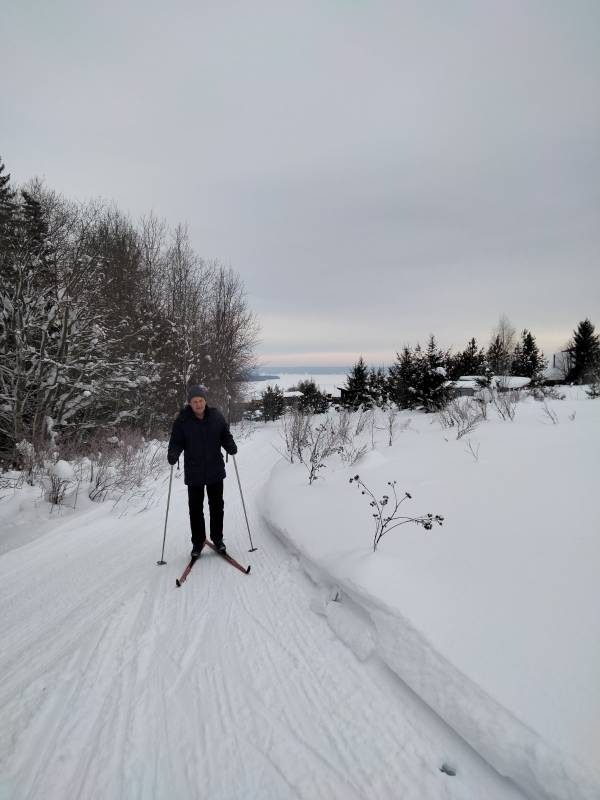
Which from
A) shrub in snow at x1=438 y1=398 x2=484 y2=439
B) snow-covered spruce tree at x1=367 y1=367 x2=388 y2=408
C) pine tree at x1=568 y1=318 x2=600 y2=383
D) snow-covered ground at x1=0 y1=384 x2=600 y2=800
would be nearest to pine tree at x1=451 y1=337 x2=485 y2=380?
snow-covered spruce tree at x1=367 y1=367 x2=388 y2=408

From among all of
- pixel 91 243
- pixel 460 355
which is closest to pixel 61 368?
pixel 91 243

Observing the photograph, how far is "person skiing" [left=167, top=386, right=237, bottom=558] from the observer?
3998mm

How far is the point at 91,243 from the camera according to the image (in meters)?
13.1

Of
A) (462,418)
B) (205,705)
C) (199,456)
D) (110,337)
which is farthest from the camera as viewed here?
(110,337)

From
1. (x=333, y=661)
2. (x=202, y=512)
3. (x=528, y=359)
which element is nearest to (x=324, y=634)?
(x=333, y=661)

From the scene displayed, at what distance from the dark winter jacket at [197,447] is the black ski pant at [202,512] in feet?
0.34

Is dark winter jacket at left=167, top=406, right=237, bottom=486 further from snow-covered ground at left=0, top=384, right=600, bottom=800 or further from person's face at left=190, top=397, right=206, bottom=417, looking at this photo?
snow-covered ground at left=0, top=384, right=600, bottom=800

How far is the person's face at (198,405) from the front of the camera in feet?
13.2

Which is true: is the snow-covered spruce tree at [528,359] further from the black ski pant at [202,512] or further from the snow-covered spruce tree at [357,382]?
the black ski pant at [202,512]

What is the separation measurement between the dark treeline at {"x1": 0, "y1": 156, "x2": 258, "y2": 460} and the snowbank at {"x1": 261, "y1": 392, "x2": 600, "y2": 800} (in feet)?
27.2

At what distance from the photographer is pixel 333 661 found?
234 centimetres

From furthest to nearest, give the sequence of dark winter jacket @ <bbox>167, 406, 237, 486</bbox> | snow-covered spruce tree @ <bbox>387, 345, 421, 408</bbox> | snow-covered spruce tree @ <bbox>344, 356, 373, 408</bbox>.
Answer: snow-covered spruce tree @ <bbox>344, 356, 373, 408</bbox>, snow-covered spruce tree @ <bbox>387, 345, 421, 408</bbox>, dark winter jacket @ <bbox>167, 406, 237, 486</bbox>

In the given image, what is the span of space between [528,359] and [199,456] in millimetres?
41754

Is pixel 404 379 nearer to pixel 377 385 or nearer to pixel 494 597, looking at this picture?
pixel 377 385
